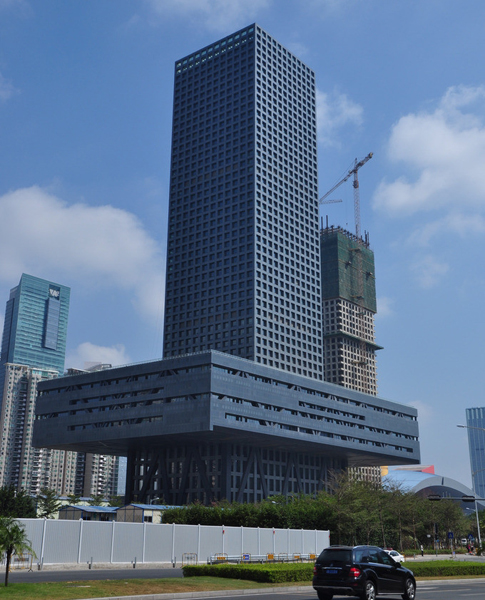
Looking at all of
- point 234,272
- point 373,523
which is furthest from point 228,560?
point 234,272

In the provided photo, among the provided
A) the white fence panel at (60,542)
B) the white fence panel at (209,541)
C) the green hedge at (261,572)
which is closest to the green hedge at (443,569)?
the green hedge at (261,572)

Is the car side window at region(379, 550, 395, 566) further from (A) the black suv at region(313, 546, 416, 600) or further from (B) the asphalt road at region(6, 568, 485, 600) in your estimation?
(B) the asphalt road at region(6, 568, 485, 600)

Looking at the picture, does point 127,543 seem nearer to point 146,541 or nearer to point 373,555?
point 146,541

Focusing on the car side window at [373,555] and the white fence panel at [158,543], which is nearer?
the car side window at [373,555]

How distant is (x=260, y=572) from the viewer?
32.7 metres

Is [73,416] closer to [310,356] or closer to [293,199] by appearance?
[310,356]

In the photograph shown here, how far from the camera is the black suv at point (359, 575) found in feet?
79.3

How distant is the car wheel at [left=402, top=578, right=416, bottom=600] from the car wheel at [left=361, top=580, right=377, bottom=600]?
189 centimetres

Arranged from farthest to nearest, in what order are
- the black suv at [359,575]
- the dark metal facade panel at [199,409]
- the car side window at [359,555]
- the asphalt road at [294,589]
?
the dark metal facade panel at [199,409] < the asphalt road at [294,589] < the car side window at [359,555] < the black suv at [359,575]

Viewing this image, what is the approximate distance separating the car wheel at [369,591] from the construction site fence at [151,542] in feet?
59.0

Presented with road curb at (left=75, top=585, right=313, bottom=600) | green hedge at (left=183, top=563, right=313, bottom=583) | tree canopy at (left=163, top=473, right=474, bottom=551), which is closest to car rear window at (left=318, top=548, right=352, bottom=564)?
road curb at (left=75, top=585, right=313, bottom=600)

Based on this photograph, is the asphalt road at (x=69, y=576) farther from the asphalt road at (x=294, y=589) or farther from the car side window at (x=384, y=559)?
the car side window at (x=384, y=559)

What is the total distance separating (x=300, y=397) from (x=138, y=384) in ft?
106

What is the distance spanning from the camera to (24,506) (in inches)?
3765
